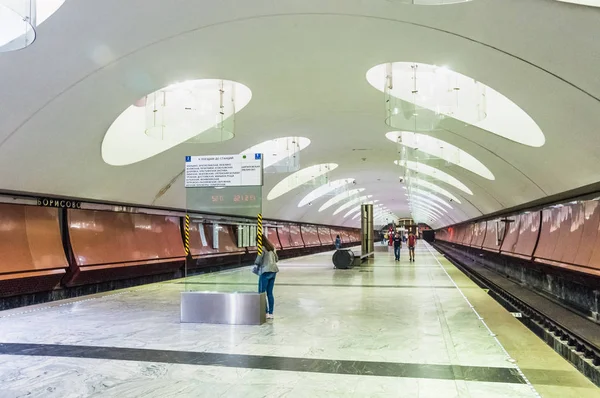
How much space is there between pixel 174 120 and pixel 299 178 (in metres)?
13.7

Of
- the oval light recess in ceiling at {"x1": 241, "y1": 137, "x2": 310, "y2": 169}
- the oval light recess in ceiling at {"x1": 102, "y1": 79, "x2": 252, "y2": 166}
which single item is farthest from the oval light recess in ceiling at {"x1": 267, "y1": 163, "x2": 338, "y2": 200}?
the oval light recess in ceiling at {"x1": 102, "y1": 79, "x2": 252, "y2": 166}

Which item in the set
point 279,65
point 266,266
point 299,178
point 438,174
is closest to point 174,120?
point 279,65

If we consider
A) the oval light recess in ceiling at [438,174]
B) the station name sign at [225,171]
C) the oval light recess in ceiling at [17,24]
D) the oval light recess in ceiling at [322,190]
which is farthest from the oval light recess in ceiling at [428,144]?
the oval light recess in ceiling at [17,24]

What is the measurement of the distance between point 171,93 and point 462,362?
28.2 ft

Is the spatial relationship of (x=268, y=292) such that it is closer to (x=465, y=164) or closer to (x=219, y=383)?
(x=219, y=383)

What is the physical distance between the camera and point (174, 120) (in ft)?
38.1

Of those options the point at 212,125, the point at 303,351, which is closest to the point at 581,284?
the point at 303,351

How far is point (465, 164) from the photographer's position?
19656mm

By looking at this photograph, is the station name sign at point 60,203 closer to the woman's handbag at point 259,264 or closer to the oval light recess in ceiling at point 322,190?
the woman's handbag at point 259,264

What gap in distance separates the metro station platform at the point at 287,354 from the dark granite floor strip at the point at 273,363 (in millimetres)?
12

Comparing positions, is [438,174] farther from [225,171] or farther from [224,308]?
[224,308]

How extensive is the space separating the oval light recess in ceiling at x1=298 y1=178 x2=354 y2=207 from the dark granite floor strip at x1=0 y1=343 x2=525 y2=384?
24.7 meters

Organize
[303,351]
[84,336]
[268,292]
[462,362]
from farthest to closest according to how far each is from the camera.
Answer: [268,292] < [84,336] < [303,351] < [462,362]

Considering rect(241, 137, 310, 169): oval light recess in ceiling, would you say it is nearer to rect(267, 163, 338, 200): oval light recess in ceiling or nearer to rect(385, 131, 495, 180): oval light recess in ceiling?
rect(385, 131, 495, 180): oval light recess in ceiling
